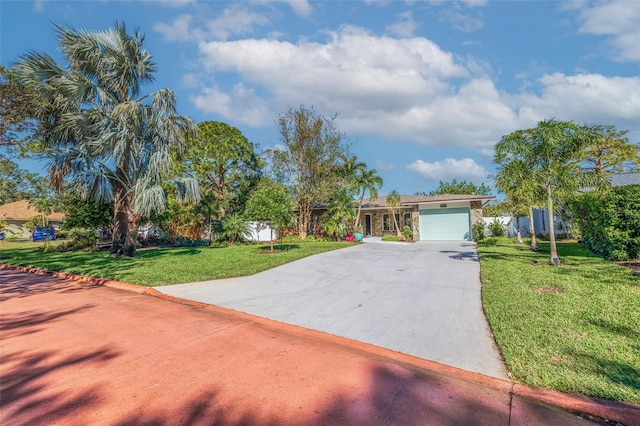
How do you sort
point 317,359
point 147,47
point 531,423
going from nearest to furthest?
point 531,423 < point 317,359 < point 147,47

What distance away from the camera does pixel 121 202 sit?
12930 mm

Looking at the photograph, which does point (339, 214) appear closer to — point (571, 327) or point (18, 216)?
point (571, 327)

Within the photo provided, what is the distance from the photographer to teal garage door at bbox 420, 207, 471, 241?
19.3 m

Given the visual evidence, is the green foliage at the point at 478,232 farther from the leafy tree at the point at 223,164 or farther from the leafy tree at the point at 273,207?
the leafy tree at the point at 223,164

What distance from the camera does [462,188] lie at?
47938 mm

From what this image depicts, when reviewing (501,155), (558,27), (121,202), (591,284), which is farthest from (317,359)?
(121,202)

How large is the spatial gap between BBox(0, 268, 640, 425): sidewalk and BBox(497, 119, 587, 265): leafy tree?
7267 millimetres

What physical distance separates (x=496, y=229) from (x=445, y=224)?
3235 mm

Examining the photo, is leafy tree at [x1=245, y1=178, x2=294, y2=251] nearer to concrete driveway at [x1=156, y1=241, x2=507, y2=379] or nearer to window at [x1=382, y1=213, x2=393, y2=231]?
concrete driveway at [x1=156, y1=241, x2=507, y2=379]

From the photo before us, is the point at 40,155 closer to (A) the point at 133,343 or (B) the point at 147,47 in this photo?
(B) the point at 147,47

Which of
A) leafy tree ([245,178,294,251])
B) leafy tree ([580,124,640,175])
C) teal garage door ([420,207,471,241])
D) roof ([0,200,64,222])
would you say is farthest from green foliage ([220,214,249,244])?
roof ([0,200,64,222])

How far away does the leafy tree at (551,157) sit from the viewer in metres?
8.37

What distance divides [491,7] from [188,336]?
1151 centimetres

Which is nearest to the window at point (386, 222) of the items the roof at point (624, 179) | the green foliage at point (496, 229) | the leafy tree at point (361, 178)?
the leafy tree at point (361, 178)
